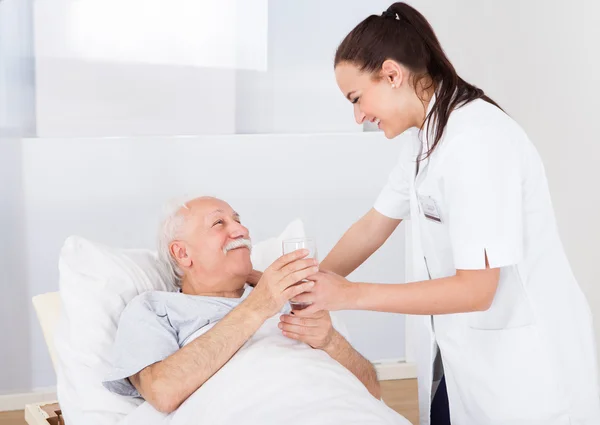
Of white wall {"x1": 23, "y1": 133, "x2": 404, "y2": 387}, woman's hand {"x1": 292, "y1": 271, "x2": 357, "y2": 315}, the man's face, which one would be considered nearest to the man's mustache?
the man's face

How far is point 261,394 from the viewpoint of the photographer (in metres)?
1.78

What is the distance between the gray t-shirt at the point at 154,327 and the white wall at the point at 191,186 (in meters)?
1.37

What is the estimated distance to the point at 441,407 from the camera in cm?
211

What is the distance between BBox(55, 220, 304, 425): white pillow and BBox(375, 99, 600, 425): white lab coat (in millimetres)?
793

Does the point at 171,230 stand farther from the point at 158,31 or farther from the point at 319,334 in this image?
the point at 158,31

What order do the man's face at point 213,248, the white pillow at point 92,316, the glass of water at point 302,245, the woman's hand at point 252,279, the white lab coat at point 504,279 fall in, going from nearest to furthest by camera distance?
1. the white lab coat at point 504,279
2. the glass of water at point 302,245
3. the white pillow at point 92,316
4. the man's face at point 213,248
5. the woman's hand at point 252,279

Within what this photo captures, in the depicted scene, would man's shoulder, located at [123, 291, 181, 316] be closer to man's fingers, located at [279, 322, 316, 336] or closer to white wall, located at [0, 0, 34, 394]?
man's fingers, located at [279, 322, 316, 336]

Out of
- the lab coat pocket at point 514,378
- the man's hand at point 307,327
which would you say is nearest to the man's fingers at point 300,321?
the man's hand at point 307,327

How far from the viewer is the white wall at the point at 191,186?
333 cm

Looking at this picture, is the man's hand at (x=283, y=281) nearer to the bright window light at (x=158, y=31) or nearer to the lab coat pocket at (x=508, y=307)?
the lab coat pocket at (x=508, y=307)

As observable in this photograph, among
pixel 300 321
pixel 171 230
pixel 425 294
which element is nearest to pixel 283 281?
pixel 300 321

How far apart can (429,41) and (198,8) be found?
183 centimetres

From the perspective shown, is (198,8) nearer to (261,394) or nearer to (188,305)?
(188,305)

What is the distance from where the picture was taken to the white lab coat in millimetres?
1690
